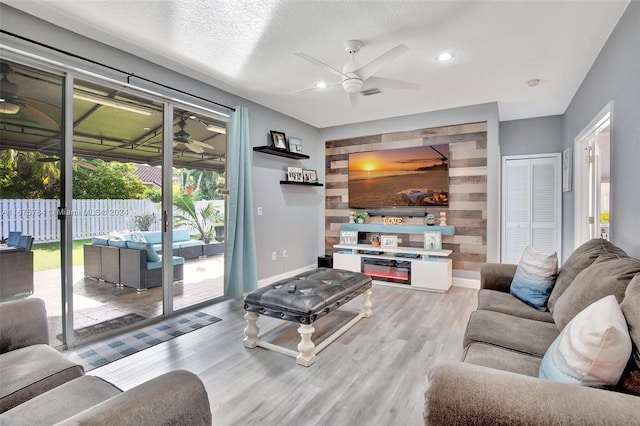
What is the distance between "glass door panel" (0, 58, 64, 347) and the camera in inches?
91.4

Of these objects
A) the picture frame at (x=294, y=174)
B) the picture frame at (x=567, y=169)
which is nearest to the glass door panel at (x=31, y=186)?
the picture frame at (x=294, y=174)

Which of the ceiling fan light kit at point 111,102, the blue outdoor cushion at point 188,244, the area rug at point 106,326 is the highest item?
the ceiling fan light kit at point 111,102

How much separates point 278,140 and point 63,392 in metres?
3.88

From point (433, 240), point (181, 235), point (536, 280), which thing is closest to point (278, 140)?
point (181, 235)

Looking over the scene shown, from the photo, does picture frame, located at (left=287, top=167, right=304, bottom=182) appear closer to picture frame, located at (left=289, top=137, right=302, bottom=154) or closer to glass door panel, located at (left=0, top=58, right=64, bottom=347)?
picture frame, located at (left=289, top=137, right=302, bottom=154)

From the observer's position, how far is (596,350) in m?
1.06

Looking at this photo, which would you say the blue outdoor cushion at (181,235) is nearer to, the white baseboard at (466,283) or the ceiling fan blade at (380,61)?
the ceiling fan blade at (380,61)

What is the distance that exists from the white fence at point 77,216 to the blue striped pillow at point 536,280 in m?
3.36

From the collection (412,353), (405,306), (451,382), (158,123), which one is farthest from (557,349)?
(158,123)

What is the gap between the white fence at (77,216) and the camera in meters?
2.36

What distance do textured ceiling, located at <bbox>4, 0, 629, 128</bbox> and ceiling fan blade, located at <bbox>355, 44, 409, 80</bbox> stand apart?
241 millimetres

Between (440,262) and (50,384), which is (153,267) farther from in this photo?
(440,262)

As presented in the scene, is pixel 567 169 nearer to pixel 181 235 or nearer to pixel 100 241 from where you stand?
pixel 181 235

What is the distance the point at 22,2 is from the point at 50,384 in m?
2.49
